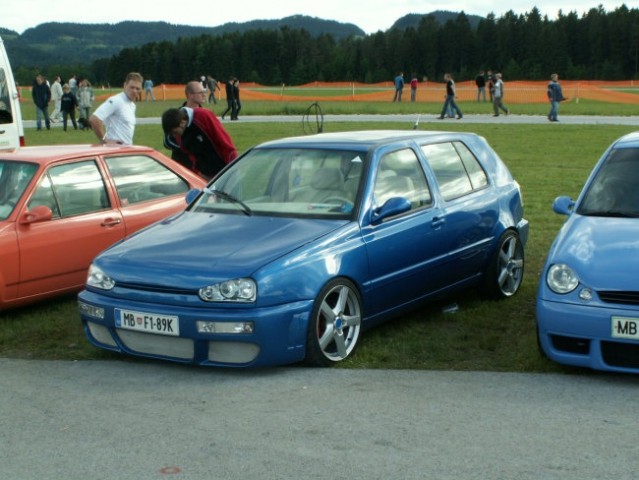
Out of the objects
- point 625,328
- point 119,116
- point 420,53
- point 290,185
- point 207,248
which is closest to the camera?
point 625,328

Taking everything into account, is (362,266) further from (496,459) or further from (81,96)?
(81,96)

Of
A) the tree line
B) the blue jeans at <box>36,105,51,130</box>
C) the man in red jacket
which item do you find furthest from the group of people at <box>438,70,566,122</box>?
the tree line

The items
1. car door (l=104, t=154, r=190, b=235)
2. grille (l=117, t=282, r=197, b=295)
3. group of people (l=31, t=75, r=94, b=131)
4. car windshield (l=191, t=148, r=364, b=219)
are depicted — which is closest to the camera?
grille (l=117, t=282, r=197, b=295)

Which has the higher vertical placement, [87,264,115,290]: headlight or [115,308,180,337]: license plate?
[87,264,115,290]: headlight

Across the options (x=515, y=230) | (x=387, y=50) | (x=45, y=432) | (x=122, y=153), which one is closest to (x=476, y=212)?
(x=515, y=230)

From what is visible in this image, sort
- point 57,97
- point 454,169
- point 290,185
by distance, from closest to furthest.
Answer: point 290,185
point 454,169
point 57,97

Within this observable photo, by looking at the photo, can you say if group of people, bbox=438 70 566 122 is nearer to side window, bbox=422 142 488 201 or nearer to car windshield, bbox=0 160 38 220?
side window, bbox=422 142 488 201

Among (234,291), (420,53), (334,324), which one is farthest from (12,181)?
(420,53)

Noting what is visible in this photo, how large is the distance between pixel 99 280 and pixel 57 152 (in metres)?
2.58

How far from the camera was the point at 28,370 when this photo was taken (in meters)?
6.32

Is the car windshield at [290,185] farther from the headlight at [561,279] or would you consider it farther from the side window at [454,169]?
the headlight at [561,279]

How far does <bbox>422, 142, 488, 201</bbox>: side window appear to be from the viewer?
301 inches

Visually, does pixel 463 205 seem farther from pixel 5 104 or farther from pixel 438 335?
pixel 5 104

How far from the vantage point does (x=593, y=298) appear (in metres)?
5.75
